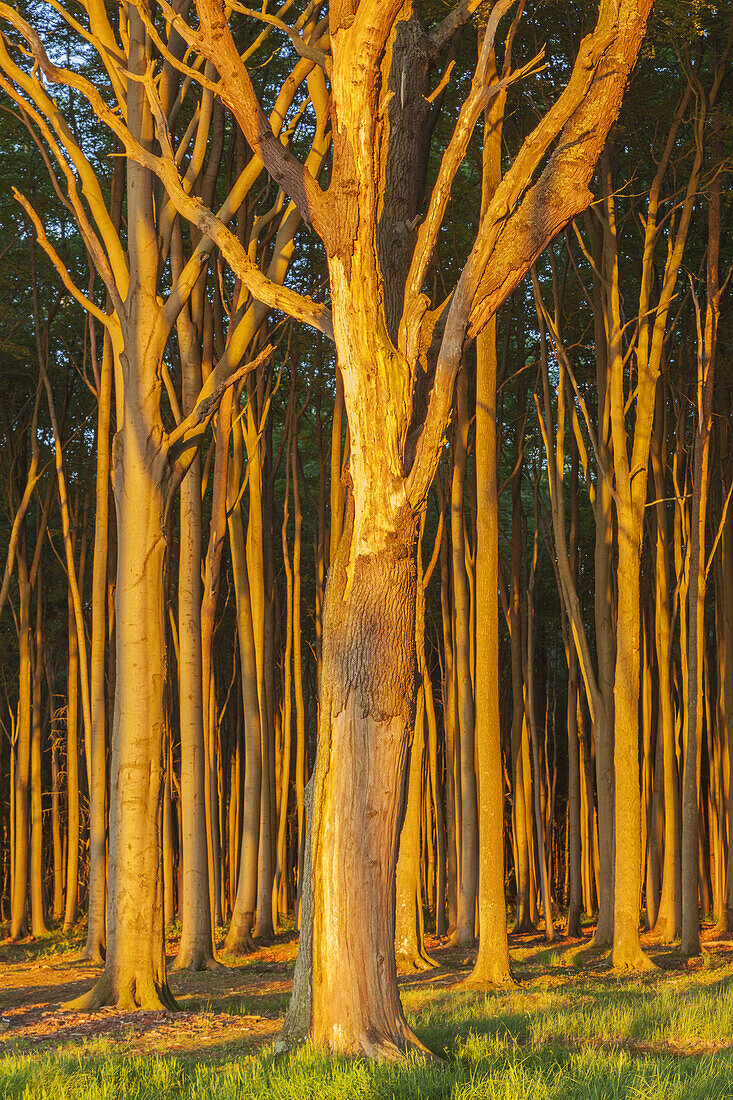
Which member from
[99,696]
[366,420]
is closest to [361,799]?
[366,420]

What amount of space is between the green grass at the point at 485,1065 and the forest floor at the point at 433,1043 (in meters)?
0.01

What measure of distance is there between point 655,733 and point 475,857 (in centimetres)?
588

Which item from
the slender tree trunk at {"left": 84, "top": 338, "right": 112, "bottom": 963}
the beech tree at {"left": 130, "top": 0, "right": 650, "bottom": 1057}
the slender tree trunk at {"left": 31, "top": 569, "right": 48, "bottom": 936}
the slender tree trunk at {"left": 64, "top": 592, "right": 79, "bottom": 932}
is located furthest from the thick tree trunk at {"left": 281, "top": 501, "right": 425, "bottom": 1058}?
the slender tree trunk at {"left": 31, "top": 569, "right": 48, "bottom": 936}

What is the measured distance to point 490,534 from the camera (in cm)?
976

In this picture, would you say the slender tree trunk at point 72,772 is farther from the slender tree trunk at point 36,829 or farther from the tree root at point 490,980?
the tree root at point 490,980

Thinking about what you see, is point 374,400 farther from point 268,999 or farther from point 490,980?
point 490,980

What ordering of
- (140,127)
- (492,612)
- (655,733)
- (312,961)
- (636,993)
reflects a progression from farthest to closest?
(655,733), (492,612), (140,127), (636,993), (312,961)

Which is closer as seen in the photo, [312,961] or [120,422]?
[312,961]

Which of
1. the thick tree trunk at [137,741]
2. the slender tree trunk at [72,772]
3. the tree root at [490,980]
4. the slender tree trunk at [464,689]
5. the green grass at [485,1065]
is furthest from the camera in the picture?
the slender tree trunk at [72,772]

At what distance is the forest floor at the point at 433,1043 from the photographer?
4.25 meters

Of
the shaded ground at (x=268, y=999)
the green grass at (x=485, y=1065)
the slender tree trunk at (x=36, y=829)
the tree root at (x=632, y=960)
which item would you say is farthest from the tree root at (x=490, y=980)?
Answer: the slender tree trunk at (x=36, y=829)

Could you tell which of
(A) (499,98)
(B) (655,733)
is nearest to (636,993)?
(A) (499,98)

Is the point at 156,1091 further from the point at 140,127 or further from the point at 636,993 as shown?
the point at 140,127

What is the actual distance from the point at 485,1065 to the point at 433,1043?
0.72 meters
